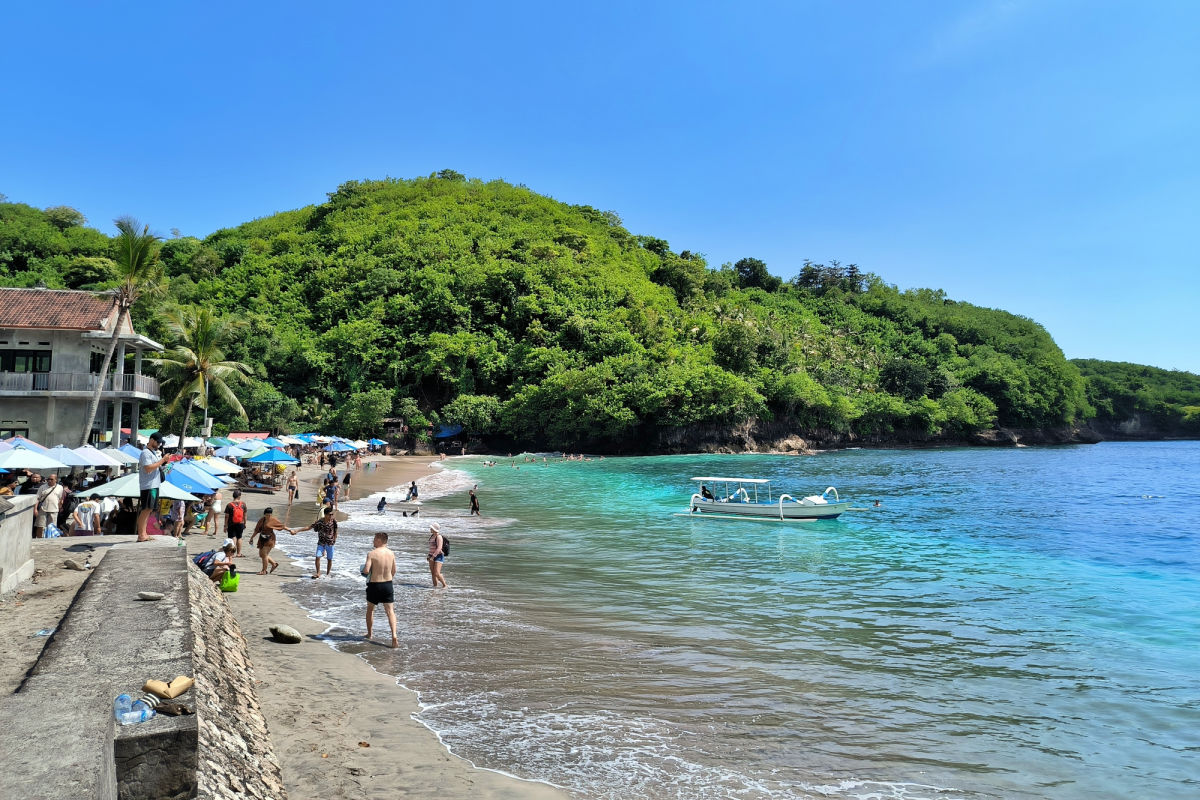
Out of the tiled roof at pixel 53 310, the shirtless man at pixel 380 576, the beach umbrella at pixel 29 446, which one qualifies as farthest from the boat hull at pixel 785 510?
the tiled roof at pixel 53 310

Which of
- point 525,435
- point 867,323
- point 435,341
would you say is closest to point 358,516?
point 525,435

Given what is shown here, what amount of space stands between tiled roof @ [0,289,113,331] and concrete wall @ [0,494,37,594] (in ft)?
84.6

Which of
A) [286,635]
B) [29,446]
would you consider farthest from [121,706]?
[29,446]

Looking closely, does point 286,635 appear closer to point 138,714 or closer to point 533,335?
point 138,714

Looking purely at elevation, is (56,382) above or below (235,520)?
above

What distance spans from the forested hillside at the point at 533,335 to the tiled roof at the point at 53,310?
26878 millimetres

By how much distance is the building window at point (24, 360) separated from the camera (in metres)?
31.1

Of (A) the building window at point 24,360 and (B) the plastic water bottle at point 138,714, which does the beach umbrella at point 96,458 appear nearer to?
(A) the building window at point 24,360

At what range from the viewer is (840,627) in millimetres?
13062

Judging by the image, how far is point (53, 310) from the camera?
31703 mm

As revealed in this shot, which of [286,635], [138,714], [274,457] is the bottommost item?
[286,635]

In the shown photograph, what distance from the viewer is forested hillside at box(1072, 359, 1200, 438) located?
147125 mm

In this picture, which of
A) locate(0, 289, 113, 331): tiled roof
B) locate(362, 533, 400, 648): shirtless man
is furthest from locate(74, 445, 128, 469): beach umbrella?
locate(0, 289, 113, 331): tiled roof

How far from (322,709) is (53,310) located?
32563 mm
